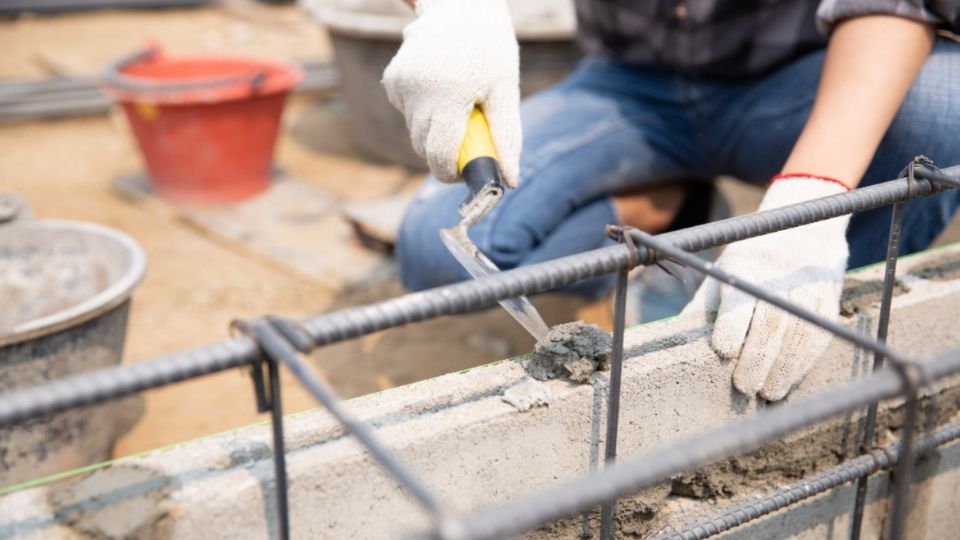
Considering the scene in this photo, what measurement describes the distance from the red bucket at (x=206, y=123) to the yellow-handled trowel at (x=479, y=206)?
2584 mm

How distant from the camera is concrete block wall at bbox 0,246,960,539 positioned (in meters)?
1.15

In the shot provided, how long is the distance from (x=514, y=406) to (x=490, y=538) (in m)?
0.62

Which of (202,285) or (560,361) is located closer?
(560,361)

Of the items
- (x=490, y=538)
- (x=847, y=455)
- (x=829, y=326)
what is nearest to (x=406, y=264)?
(x=847, y=455)

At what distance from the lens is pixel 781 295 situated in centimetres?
151

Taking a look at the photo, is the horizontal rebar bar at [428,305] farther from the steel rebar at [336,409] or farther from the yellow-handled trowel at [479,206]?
the yellow-handled trowel at [479,206]

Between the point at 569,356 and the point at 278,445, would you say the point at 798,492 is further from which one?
the point at 278,445

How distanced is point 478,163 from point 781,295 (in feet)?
1.83

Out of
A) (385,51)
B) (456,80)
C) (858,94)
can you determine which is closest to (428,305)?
(456,80)

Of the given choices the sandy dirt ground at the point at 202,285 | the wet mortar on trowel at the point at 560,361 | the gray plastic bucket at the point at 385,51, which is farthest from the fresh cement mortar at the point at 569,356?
the gray plastic bucket at the point at 385,51

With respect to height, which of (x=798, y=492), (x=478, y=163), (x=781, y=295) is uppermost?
(x=478, y=163)

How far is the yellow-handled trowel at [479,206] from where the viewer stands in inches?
58.8

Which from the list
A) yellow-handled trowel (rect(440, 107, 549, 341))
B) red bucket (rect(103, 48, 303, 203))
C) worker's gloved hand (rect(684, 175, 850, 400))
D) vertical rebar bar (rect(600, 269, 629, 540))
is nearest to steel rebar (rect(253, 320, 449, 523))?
vertical rebar bar (rect(600, 269, 629, 540))

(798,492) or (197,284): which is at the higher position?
(798,492)
